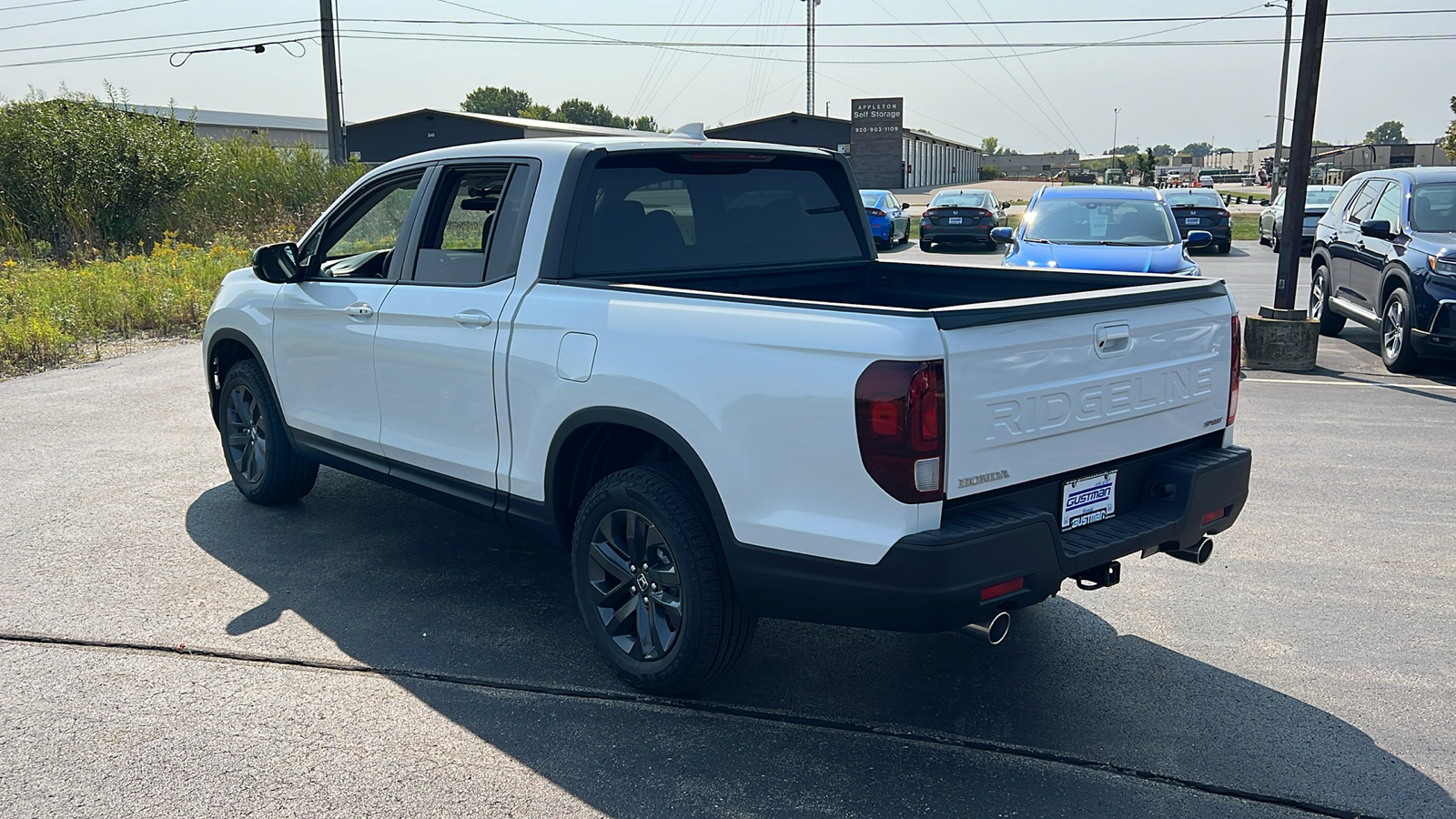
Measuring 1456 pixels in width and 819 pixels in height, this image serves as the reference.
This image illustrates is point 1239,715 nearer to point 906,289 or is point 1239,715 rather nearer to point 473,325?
point 906,289

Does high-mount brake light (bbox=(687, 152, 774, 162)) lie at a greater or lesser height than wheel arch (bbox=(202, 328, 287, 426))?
greater

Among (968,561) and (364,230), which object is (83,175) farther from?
(968,561)

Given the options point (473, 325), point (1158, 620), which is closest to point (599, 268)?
point (473, 325)

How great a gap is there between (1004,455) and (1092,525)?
2.04ft

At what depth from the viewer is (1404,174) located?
1152cm

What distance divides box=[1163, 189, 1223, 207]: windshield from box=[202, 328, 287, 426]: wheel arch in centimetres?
2536

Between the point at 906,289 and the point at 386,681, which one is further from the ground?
the point at 906,289

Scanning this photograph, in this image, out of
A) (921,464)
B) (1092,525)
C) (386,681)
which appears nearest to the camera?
→ (921,464)

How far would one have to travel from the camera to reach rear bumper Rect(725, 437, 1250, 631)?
3.20m

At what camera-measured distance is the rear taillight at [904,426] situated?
124 inches

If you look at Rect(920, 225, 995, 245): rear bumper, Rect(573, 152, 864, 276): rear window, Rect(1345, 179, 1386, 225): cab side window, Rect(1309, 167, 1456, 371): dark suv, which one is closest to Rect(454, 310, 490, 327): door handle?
Rect(573, 152, 864, 276): rear window

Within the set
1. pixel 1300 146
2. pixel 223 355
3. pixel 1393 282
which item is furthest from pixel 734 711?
pixel 1393 282

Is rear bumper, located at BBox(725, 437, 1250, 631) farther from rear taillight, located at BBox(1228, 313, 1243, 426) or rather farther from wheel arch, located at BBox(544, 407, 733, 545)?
rear taillight, located at BBox(1228, 313, 1243, 426)

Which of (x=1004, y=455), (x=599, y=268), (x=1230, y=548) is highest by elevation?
(x=599, y=268)
